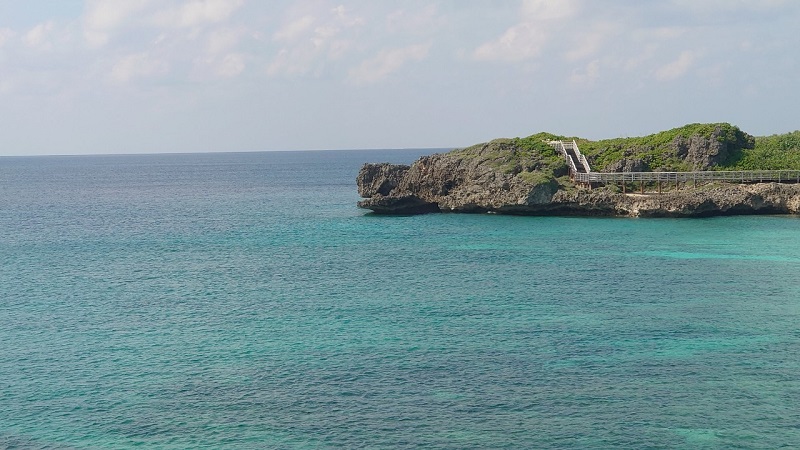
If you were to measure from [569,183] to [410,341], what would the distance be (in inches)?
2261

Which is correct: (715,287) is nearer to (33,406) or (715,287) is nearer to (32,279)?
(33,406)

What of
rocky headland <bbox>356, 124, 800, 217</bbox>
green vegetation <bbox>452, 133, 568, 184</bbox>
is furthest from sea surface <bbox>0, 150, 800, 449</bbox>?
green vegetation <bbox>452, 133, 568, 184</bbox>

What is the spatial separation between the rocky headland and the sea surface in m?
9.08

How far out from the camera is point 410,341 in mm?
41812

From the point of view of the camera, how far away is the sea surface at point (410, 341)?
102 ft

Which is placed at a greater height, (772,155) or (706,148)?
(706,148)

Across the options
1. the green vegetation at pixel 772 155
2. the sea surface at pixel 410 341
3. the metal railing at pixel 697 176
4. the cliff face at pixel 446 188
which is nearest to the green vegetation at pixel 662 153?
the green vegetation at pixel 772 155

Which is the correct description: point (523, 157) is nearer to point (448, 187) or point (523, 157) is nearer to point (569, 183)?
point (569, 183)

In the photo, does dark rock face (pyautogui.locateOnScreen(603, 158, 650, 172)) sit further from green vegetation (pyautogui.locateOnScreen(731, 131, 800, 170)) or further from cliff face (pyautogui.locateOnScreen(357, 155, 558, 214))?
green vegetation (pyautogui.locateOnScreen(731, 131, 800, 170))

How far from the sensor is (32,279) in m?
60.6

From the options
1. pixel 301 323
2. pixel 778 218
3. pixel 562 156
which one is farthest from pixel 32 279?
pixel 778 218

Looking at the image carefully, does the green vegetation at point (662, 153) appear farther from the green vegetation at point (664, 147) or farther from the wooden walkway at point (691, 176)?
the wooden walkway at point (691, 176)

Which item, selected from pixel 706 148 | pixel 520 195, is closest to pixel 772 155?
pixel 706 148

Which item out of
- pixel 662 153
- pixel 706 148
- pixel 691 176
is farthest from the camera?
pixel 662 153
